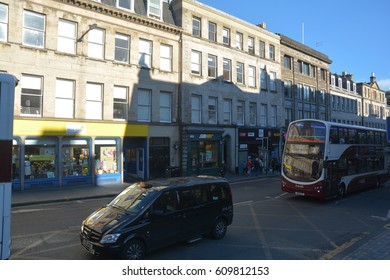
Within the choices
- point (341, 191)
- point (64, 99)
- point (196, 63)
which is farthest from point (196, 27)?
point (341, 191)

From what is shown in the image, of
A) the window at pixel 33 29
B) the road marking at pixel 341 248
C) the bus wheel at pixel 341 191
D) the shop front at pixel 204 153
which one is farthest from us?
the shop front at pixel 204 153

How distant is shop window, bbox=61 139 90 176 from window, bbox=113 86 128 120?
3118mm

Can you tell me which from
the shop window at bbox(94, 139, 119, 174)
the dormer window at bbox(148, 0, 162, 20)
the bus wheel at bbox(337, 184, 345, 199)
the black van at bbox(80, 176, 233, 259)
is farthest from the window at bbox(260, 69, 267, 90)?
the black van at bbox(80, 176, 233, 259)

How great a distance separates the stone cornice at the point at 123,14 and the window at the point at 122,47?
131 centimetres

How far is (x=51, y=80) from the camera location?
19.5 m

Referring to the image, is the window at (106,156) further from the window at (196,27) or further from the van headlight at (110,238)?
the van headlight at (110,238)

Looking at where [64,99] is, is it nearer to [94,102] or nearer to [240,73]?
[94,102]

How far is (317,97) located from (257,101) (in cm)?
1517

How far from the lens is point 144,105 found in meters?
24.1

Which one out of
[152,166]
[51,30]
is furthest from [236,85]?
[51,30]

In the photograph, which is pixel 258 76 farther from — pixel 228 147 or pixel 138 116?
pixel 138 116

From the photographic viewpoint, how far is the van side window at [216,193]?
30.2 feet

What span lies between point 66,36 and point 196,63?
11126 mm

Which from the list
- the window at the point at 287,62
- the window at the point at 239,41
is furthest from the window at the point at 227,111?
the window at the point at 287,62
